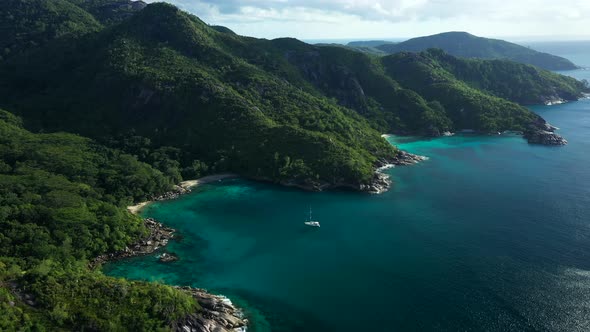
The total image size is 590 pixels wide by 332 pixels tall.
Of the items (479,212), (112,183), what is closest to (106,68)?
(112,183)

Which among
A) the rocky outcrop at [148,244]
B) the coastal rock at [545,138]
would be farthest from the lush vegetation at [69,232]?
the coastal rock at [545,138]

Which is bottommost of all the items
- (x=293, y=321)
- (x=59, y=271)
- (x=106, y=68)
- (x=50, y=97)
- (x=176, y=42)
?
(x=293, y=321)

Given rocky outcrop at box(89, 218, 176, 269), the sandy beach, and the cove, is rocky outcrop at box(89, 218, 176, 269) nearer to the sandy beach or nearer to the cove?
the cove

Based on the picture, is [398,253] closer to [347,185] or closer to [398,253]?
[398,253]

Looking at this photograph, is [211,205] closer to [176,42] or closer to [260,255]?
[260,255]

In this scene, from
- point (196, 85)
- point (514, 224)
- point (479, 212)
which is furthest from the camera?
point (196, 85)

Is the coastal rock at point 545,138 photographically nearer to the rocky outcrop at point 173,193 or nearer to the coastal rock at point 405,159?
the coastal rock at point 405,159

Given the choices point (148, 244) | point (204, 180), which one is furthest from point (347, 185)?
point (148, 244)
